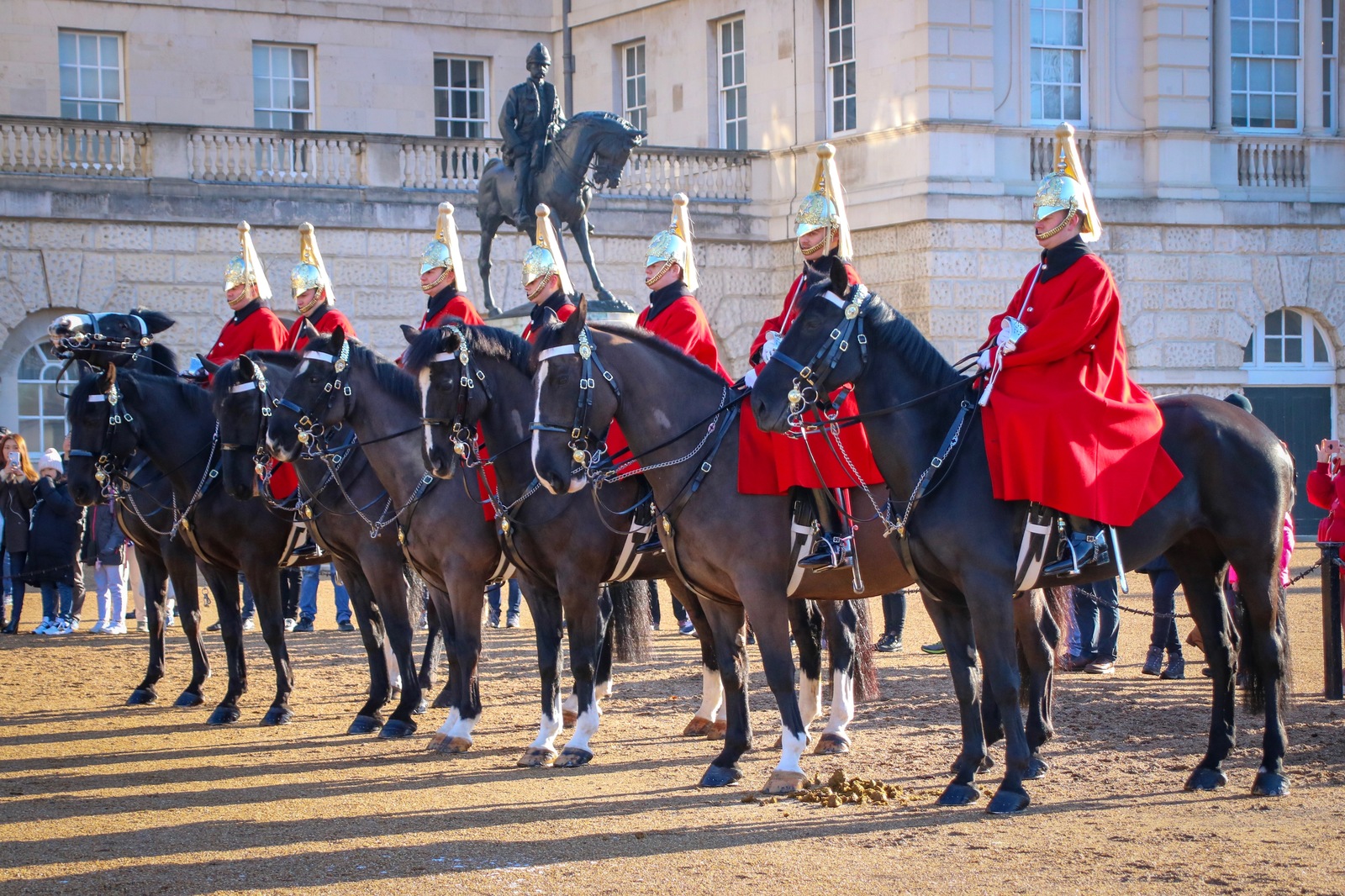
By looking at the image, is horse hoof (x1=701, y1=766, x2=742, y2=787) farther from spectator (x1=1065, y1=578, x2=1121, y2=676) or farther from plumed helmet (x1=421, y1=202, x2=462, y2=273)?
spectator (x1=1065, y1=578, x2=1121, y2=676)

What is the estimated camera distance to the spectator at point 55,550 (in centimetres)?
1576

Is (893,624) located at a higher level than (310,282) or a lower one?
lower

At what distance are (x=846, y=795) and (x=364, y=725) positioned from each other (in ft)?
11.7

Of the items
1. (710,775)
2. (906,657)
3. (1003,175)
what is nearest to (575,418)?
(710,775)

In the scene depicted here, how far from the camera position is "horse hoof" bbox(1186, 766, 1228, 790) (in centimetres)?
750

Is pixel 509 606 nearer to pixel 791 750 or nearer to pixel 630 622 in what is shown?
pixel 630 622

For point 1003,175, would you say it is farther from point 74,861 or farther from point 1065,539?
point 74,861

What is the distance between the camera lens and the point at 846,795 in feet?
24.5

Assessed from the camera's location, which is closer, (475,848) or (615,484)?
(475,848)

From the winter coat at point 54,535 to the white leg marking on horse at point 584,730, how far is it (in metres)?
8.68

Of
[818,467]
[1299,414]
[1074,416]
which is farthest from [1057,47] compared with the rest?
[1074,416]

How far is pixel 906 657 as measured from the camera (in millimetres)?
12859

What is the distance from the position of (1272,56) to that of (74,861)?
21.7m

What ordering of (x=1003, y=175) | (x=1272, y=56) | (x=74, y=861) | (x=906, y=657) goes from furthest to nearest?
(x=1272, y=56) < (x=1003, y=175) < (x=906, y=657) < (x=74, y=861)
